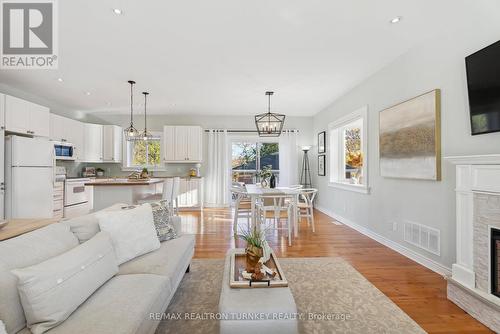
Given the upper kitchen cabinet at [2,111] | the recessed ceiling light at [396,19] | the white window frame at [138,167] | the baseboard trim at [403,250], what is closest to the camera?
the recessed ceiling light at [396,19]

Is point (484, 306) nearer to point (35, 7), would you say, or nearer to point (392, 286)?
point (392, 286)

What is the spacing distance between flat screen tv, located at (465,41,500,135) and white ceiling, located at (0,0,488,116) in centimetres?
56

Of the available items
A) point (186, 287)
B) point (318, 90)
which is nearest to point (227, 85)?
point (318, 90)

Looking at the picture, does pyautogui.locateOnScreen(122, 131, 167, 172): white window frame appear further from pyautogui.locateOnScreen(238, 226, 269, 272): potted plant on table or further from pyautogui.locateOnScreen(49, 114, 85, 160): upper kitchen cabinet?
pyautogui.locateOnScreen(238, 226, 269, 272): potted plant on table

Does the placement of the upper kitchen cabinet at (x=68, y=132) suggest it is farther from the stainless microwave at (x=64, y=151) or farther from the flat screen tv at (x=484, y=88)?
the flat screen tv at (x=484, y=88)

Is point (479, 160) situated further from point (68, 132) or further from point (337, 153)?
point (68, 132)

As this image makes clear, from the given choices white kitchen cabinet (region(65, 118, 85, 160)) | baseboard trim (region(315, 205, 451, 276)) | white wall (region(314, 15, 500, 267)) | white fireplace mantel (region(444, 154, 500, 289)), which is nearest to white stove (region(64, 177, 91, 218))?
white kitchen cabinet (region(65, 118, 85, 160))

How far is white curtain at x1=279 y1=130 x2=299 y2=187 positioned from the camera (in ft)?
22.9

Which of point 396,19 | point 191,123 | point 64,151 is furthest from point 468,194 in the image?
point 64,151

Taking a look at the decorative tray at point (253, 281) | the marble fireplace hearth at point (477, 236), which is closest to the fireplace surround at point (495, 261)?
the marble fireplace hearth at point (477, 236)

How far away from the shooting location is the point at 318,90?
15.6 feet

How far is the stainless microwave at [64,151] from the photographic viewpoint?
5.15m

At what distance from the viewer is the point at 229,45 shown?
3006 mm

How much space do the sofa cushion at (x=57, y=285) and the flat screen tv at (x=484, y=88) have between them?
3.13m
